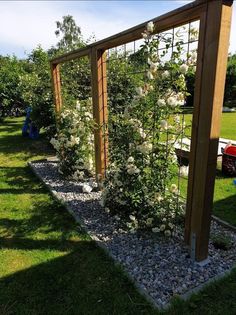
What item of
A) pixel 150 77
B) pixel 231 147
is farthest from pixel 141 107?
pixel 231 147

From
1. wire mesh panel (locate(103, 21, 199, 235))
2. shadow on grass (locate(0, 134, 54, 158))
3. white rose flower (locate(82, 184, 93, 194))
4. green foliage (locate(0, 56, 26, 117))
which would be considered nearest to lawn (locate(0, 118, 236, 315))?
white rose flower (locate(82, 184, 93, 194))

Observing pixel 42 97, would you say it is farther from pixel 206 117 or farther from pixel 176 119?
pixel 206 117

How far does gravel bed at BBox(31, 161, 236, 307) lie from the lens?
2031 mm

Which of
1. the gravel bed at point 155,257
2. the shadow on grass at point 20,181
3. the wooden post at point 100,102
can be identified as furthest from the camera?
the shadow on grass at point 20,181

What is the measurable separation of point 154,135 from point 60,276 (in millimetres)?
1587

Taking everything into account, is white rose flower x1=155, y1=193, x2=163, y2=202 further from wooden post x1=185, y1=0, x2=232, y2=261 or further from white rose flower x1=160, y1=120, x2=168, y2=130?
white rose flower x1=160, y1=120, x2=168, y2=130

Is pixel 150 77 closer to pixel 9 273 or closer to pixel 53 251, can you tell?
pixel 53 251

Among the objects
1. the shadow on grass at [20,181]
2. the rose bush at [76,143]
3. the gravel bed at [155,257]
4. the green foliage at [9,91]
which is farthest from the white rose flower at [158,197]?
the green foliage at [9,91]

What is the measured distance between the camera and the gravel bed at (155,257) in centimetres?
203

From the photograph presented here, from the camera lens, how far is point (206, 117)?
1939 millimetres

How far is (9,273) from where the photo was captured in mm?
2287

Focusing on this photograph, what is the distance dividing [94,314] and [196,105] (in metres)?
1.74

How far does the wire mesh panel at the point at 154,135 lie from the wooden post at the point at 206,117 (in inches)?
11.9

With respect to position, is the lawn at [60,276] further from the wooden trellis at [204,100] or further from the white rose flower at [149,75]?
the white rose flower at [149,75]
